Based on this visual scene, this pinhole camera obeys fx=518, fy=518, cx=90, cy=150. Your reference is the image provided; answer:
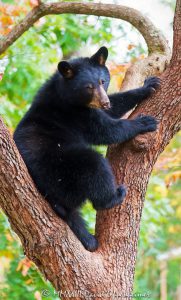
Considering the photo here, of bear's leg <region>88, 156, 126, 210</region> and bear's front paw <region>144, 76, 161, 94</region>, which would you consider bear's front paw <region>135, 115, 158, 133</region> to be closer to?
bear's front paw <region>144, 76, 161, 94</region>

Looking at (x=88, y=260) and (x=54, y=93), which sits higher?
(x=54, y=93)

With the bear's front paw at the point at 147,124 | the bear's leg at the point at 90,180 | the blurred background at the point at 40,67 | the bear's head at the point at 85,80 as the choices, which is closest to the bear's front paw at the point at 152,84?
the bear's front paw at the point at 147,124

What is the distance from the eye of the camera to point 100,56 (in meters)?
5.70

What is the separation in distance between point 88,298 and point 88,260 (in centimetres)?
31

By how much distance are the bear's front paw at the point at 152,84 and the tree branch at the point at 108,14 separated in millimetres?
781

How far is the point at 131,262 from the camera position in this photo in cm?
451

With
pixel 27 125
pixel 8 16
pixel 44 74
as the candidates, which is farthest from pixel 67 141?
pixel 44 74

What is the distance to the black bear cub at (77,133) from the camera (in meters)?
4.67

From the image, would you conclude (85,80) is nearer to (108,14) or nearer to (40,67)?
(108,14)

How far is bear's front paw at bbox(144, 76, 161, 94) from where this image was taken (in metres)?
5.03

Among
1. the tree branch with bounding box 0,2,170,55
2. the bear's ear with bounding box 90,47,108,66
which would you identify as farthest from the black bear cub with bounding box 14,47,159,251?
the tree branch with bounding box 0,2,170,55

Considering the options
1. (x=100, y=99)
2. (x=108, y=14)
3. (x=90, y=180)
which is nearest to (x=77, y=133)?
(x=100, y=99)

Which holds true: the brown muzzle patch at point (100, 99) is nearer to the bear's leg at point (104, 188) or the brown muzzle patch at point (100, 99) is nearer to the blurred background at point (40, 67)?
the bear's leg at point (104, 188)

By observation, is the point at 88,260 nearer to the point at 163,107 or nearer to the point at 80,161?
the point at 80,161
